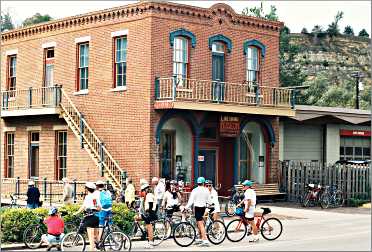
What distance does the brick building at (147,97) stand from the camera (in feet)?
109

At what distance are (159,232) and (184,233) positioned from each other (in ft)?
3.37

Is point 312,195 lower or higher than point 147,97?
lower

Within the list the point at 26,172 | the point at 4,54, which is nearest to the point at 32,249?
the point at 26,172

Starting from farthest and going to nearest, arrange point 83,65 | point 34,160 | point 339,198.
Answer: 1. point 34,160
2. point 83,65
3. point 339,198

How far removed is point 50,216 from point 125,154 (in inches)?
518

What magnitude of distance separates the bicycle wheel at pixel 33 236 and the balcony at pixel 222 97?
10827mm

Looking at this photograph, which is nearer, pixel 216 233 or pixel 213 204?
pixel 216 233

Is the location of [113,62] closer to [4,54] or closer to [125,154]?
[125,154]

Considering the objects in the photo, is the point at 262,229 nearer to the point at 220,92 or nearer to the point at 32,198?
the point at 32,198

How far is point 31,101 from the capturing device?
38.2 metres

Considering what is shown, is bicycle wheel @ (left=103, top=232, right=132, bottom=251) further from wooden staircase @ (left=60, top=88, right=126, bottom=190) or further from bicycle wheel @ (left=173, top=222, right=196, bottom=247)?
wooden staircase @ (left=60, top=88, right=126, bottom=190)

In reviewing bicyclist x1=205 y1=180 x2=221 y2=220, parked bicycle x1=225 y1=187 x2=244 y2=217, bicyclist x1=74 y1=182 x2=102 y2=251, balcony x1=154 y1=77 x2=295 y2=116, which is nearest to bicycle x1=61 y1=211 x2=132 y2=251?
bicyclist x1=74 y1=182 x2=102 y2=251

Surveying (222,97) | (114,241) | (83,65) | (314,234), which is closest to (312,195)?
(222,97)

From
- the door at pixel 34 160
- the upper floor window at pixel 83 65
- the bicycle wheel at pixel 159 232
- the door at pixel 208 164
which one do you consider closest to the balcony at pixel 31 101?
the upper floor window at pixel 83 65
